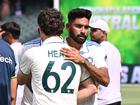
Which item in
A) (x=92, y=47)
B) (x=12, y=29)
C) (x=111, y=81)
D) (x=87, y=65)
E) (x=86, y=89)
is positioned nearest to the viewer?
(x=87, y=65)

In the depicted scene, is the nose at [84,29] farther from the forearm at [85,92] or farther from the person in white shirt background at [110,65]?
the person in white shirt background at [110,65]

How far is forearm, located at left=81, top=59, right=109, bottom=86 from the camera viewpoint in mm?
4473

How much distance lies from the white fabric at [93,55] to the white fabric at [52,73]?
330 mm

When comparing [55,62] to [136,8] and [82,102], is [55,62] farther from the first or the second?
[136,8]

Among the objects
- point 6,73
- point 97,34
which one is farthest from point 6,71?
point 97,34

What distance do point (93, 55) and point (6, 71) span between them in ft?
2.24

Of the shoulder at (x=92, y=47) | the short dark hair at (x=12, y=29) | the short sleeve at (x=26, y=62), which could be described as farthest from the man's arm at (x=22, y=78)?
the short dark hair at (x=12, y=29)

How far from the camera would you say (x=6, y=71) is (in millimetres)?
4770

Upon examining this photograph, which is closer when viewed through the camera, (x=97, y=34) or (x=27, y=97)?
(x=27, y=97)

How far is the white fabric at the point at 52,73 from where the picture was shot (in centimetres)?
436

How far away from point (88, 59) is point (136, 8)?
734 centimetres

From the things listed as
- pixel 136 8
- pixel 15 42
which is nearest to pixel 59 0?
pixel 136 8

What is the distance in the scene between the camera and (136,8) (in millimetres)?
11969

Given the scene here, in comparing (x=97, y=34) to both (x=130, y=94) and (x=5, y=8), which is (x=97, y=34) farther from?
(x=5, y=8)
